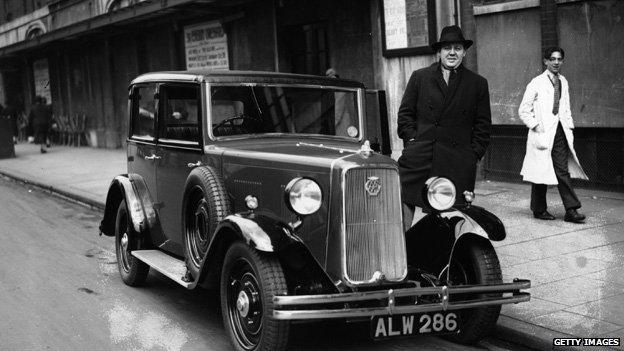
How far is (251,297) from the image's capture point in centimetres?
467

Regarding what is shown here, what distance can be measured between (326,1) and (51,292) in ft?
29.4

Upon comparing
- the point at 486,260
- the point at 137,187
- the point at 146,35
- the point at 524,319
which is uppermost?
the point at 146,35

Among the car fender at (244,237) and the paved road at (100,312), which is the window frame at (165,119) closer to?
the car fender at (244,237)

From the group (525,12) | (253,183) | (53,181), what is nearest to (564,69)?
(525,12)

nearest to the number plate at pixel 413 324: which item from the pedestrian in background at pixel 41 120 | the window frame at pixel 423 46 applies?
the window frame at pixel 423 46

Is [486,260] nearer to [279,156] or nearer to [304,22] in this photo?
[279,156]

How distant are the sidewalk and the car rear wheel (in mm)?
2042

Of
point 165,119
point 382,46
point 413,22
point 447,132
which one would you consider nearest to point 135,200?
point 165,119

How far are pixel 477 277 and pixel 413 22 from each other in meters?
7.75

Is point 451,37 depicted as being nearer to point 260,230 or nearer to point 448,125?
point 448,125

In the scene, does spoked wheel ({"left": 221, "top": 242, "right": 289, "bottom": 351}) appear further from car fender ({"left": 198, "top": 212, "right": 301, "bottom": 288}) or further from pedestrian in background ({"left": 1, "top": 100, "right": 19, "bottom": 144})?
pedestrian in background ({"left": 1, "top": 100, "right": 19, "bottom": 144})

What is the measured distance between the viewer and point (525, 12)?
→ 34.8 ft

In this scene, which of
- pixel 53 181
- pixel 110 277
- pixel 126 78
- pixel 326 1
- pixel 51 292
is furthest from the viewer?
pixel 126 78

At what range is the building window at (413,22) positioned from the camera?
1152cm
